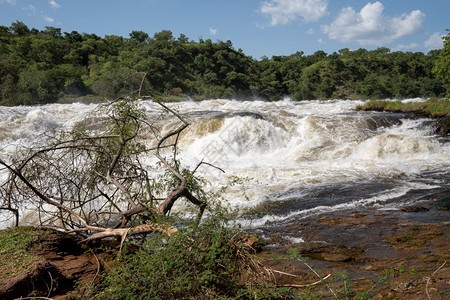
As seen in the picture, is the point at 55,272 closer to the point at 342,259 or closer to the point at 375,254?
the point at 342,259

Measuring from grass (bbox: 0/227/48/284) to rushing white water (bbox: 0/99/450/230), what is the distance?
334cm

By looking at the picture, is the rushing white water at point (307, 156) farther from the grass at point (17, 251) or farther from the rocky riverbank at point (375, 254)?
the grass at point (17, 251)

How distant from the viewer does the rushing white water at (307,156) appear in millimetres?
7027

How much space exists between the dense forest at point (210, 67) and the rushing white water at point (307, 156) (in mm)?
21488

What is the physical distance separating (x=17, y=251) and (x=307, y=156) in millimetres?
8837

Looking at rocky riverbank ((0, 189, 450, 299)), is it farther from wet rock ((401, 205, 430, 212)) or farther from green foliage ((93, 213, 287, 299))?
green foliage ((93, 213, 287, 299))

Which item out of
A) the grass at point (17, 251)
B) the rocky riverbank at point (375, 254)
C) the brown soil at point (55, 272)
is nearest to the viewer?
the brown soil at point (55, 272)

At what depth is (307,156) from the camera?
1050 cm

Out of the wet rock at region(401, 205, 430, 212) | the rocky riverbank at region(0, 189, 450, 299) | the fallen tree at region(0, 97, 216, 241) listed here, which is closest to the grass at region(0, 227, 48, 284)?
the rocky riverbank at region(0, 189, 450, 299)

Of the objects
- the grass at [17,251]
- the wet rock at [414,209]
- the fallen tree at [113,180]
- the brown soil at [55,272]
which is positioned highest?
the fallen tree at [113,180]

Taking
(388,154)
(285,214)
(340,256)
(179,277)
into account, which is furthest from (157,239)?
(388,154)

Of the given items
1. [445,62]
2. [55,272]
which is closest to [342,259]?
[55,272]

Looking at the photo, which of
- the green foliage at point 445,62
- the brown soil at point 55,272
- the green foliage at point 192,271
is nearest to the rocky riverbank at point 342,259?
the brown soil at point 55,272

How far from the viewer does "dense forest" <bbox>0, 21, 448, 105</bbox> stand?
116ft
